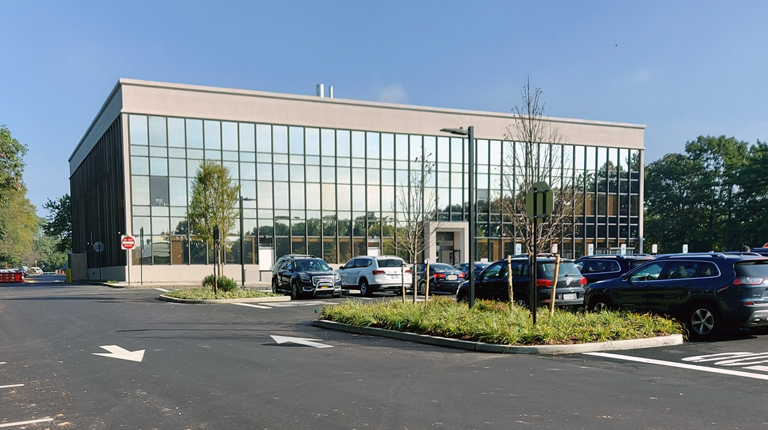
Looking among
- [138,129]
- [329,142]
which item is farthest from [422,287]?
[138,129]

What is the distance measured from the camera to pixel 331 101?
44.0 m

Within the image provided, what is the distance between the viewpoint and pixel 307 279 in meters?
24.0

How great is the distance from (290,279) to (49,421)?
1887 centimetres

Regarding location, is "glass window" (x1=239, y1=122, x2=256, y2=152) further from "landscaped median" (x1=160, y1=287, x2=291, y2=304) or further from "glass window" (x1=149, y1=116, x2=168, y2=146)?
"landscaped median" (x1=160, y1=287, x2=291, y2=304)

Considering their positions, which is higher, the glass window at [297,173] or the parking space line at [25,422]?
the glass window at [297,173]

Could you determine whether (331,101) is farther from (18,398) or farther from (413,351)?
(18,398)

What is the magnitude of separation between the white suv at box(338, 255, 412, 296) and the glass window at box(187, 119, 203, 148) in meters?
19.5

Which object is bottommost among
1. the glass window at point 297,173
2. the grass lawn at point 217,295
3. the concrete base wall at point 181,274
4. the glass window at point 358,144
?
the concrete base wall at point 181,274

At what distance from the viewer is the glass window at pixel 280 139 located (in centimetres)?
4278

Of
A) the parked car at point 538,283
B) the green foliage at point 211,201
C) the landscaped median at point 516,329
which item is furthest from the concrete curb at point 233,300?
the landscaped median at point 516,329

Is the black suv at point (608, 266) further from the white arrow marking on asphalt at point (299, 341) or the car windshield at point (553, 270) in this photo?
the white arrow marking on asphalt at point (299, 341)

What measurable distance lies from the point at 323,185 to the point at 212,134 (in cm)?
845

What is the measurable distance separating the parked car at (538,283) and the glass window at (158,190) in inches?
1155

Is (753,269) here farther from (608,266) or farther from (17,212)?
(17,212)
